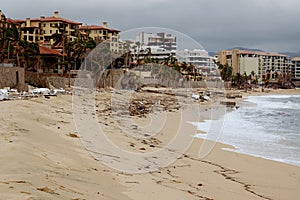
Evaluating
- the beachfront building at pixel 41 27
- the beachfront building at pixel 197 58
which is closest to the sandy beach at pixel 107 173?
the beachfront building at pixel 41 27

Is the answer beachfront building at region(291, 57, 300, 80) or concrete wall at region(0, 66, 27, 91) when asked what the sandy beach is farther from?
beachfront building at region(291, 57, 300, 80)

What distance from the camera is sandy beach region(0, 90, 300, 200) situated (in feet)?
17.3

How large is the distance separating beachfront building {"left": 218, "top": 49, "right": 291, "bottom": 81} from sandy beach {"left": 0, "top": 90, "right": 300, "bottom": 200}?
143 meters

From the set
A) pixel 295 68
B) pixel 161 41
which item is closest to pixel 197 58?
pixel 161 41

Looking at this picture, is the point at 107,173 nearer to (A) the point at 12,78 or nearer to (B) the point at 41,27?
(A) the point at 12,78

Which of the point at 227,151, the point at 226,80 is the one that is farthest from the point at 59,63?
the point at 226,80

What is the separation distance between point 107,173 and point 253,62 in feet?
501

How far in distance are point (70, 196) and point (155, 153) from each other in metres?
6.15

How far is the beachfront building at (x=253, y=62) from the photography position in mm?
152125

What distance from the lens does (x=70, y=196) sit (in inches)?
193

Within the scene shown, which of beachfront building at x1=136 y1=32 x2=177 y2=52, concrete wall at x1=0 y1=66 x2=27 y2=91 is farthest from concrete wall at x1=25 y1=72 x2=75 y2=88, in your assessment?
beachfront building at x1=136 y1=32 x2=177 y2=52

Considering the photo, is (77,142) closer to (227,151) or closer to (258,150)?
(227,151)

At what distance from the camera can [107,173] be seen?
7262 mm

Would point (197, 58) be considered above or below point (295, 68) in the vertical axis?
above
